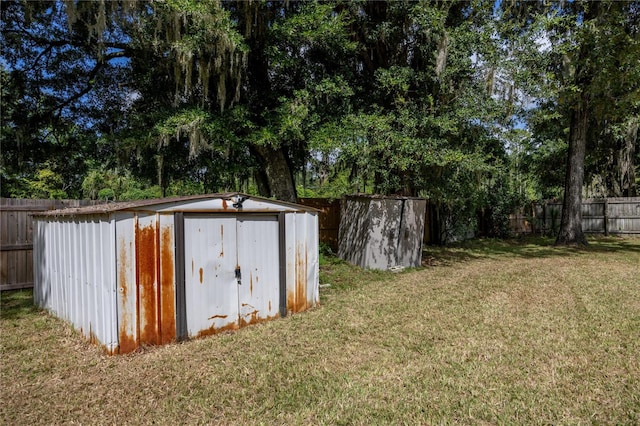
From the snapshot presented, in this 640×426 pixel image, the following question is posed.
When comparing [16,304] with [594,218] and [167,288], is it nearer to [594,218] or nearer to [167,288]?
[167,288]

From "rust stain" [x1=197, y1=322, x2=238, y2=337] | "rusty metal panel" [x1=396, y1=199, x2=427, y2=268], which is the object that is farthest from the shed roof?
"rusty metal panel" [x1=396, y1=199, x2=427, y2=268]

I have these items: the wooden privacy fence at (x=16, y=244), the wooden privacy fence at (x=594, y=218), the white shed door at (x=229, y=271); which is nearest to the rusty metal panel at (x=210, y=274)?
the white shed door at (x=229, y=271)

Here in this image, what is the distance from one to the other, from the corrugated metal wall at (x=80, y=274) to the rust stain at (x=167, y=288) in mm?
438

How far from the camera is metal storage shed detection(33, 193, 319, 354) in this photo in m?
3.51

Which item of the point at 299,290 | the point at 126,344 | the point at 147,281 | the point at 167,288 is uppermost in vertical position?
the point at 147,281

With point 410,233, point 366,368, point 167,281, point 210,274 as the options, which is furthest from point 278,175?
point 366,368

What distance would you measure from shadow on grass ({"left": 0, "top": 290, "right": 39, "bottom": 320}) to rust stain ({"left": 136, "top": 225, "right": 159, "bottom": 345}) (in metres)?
2.74

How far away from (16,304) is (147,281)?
3.70 m

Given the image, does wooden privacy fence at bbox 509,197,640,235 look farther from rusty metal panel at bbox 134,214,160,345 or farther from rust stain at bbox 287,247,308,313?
rusty metal panel at bbox 134,214,160,345

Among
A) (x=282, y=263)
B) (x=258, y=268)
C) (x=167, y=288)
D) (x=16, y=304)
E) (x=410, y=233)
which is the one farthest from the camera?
(x=410, y=233)

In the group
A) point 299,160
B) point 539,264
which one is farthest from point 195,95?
point 539,264

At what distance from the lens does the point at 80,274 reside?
4.12 m

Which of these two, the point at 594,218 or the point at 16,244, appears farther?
the point at 594,218

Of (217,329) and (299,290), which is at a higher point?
(299,290)
